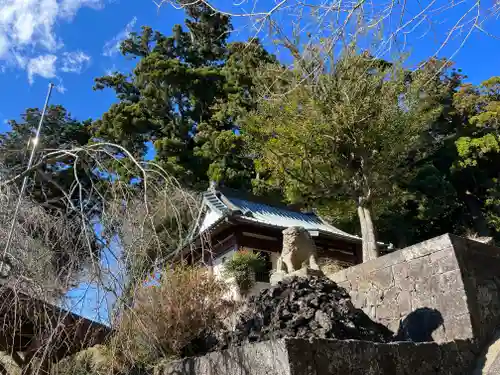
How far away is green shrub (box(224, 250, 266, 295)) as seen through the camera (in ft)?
40.8

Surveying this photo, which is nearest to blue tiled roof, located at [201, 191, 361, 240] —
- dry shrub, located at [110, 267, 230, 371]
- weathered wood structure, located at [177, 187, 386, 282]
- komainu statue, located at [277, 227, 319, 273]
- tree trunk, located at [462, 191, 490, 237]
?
weathered wood structure, located at [177, 187, 386, 282]

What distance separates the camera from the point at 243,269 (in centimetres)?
1266

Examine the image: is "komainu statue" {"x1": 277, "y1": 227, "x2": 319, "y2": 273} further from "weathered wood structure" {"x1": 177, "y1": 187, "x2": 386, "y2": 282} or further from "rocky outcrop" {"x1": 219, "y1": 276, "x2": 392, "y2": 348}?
"weathered wood structure" {"x1": 177, "y1": 187, "x2": 386, "y2": 282}

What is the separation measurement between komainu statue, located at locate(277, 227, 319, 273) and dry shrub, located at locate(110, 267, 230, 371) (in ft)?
5.32

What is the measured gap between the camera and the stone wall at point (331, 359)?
4012 mm

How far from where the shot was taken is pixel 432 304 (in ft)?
19.3

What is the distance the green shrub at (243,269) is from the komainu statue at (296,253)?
14.1 feet

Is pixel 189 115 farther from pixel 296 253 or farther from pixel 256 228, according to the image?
pixel 296 253

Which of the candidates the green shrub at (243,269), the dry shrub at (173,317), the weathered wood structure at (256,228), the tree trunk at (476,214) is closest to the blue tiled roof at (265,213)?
the weathered wood structure at (256,228)

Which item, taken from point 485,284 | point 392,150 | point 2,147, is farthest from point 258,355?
point 392,150

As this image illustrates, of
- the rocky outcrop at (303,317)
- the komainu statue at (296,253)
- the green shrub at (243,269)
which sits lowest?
the rocky outcrop at (303,317)

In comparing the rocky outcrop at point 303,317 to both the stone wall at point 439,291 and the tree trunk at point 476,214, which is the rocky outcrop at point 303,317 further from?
the tree trunk at point 476,214

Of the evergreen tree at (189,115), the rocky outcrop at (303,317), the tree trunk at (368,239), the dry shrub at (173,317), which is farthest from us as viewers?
the evergreen tree at (189,115)

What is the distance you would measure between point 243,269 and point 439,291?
7.33m
